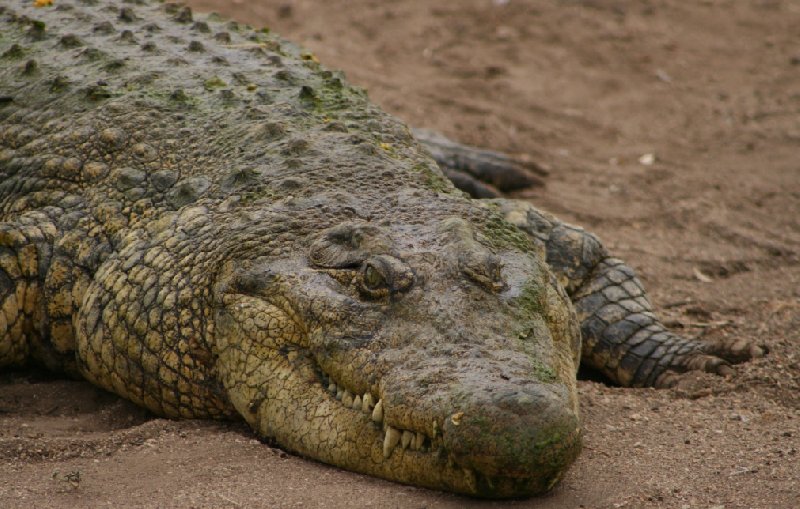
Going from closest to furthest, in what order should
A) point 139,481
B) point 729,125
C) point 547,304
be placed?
1. point 139,481
2. point 547,304
3. point 729,125

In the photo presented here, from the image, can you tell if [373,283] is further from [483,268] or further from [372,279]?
[483,268]

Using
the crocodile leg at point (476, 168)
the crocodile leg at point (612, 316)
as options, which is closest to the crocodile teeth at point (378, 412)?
the crocodile leg at point (612, 316)

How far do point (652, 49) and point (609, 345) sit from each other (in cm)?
706

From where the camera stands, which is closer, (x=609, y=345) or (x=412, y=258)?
(x=412, y=258)

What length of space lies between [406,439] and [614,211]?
4.70 m

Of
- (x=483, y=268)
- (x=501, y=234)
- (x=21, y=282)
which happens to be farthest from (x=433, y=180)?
(x=21, y=282)

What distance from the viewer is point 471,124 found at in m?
9.24

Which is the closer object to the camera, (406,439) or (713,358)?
(406,439)

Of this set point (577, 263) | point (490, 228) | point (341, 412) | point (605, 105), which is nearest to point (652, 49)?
point (605, 105)

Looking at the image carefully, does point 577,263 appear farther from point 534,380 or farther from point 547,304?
point 534,380

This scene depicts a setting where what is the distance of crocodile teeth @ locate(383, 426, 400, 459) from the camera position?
3.59 m

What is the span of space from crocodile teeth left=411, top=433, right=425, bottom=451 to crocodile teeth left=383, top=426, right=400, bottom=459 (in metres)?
0.07

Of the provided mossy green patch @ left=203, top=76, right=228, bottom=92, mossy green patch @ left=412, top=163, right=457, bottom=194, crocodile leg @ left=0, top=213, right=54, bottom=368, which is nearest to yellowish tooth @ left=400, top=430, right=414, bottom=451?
mossy green patch @ left=412, top=163, right=457, bottom=194

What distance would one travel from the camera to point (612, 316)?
558cm
